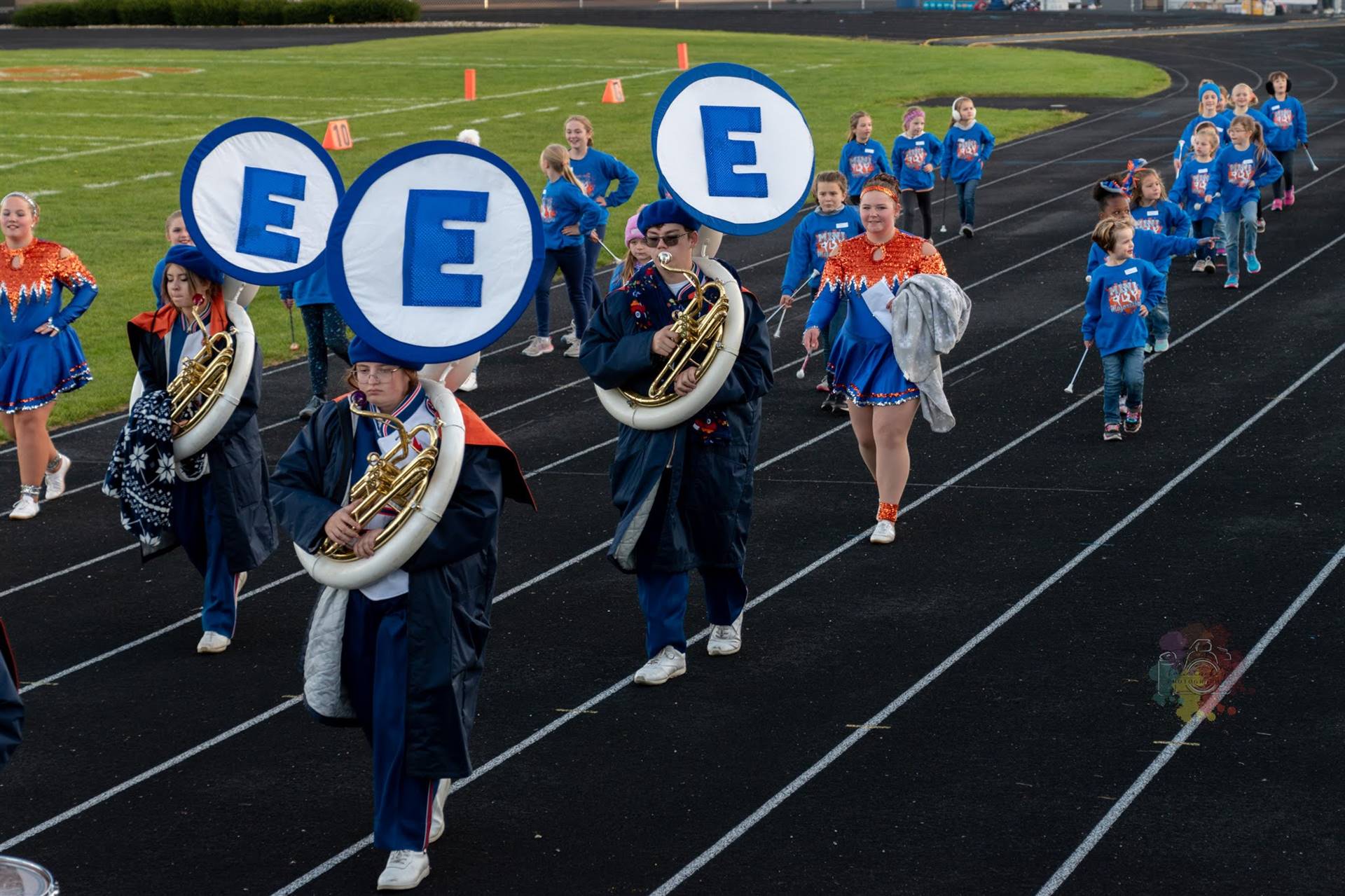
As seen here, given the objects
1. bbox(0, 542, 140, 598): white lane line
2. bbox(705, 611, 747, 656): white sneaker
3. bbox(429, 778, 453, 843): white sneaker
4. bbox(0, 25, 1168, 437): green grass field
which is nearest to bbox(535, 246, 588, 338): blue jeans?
bbox(0, 25, 1168, 437): green grass field

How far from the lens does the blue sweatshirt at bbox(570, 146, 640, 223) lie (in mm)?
15625

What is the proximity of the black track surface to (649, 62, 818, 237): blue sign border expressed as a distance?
2.07m

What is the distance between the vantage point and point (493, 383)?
14.4 metres

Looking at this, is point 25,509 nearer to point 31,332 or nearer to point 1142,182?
point 31,332

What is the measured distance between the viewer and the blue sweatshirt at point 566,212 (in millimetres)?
14688

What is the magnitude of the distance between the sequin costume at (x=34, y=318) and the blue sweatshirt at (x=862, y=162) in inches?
378

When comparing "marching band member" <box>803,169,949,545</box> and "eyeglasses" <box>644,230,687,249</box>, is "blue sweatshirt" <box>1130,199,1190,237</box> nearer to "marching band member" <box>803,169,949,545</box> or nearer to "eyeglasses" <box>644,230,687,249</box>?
"marching band member" <box>803,169,949,545</box>

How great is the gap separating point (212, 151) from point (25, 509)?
361 centimetres

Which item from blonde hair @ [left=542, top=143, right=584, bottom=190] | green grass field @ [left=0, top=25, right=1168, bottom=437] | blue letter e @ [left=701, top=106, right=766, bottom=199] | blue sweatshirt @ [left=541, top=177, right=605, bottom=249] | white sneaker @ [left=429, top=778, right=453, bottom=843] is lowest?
green grass field @ [left=0, top=25, right=1168, bottom=437]

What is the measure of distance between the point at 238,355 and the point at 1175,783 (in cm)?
483

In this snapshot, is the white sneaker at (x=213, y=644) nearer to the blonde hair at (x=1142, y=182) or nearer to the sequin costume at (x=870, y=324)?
the sequin costume at (x=870, y=324)

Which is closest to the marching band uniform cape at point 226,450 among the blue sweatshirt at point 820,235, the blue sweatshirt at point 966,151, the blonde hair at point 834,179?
the blue sweatshirt at point 820,235

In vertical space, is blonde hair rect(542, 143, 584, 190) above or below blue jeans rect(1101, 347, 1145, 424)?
above

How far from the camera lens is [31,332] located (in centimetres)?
1105
